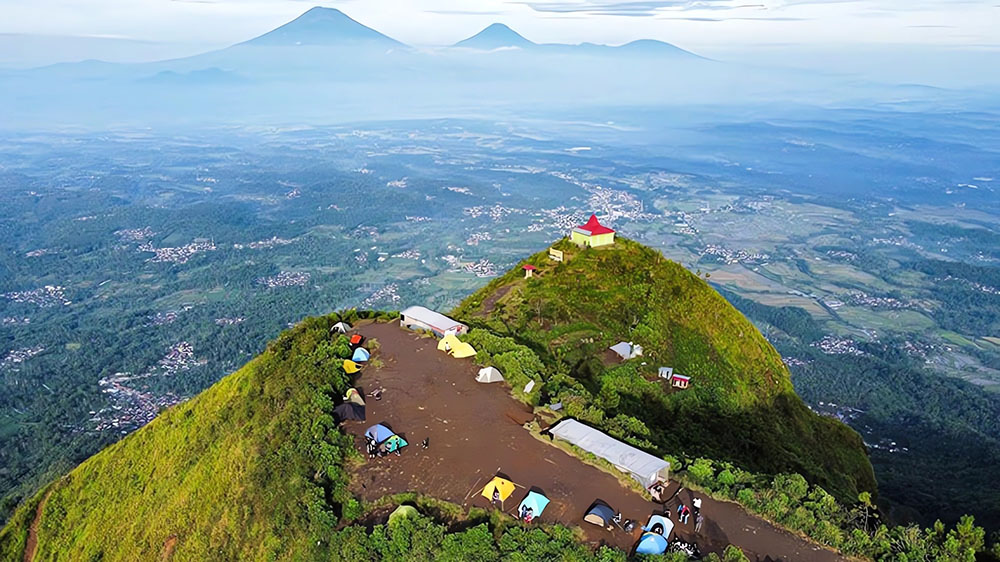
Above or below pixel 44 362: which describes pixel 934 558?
above

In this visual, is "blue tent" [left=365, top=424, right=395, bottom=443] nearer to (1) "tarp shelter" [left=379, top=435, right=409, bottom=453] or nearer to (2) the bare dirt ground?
(1) "tarp shelter" [left=379, top=435, right=409, bottom=453]

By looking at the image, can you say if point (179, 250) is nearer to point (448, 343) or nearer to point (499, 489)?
point (448, 343)

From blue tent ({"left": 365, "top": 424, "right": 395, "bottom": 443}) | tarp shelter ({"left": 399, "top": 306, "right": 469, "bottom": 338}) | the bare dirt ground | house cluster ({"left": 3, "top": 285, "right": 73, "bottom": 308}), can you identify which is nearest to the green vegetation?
the bare dirt ground

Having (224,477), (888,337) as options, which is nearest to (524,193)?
(888,337)

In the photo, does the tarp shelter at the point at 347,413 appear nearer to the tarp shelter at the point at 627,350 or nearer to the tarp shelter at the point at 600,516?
the tarp shelter at the point at 600,516

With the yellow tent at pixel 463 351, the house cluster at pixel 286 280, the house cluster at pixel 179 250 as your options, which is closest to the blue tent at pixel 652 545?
the yellow tent at pixel 463 351

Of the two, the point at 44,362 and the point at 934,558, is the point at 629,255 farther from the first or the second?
the point at 44,362

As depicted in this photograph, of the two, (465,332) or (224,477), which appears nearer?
(224,477)
